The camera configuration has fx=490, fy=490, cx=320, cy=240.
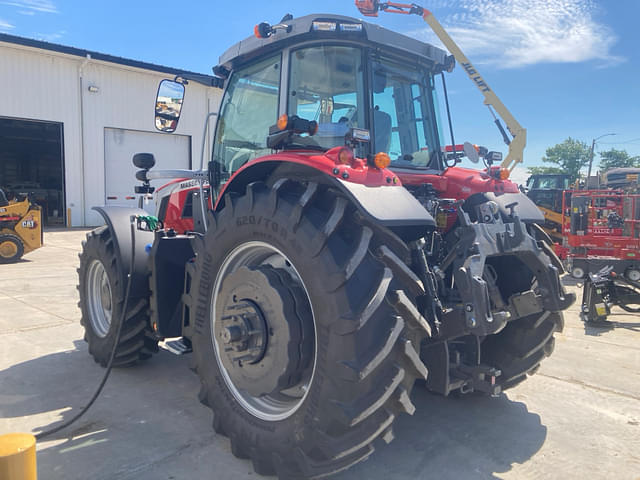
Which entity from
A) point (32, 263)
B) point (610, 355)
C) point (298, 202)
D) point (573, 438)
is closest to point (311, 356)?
point (298, 202)

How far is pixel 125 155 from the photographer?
2125 centimetres

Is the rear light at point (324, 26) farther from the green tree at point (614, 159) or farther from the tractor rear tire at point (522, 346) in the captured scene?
the green tree at point (614, 159)

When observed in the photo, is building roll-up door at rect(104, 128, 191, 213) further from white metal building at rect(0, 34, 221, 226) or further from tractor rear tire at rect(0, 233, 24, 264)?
tractor rear tire at rect(0, 233, 24, 264)

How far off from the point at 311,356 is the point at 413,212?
0.92 m

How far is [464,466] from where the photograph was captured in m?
2.79

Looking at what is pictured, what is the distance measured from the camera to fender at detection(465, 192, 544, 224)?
312 centimetres

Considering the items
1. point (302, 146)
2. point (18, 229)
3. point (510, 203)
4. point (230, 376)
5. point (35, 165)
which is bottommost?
point (230, 376)

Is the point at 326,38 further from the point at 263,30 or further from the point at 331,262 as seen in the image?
the point at 331,262

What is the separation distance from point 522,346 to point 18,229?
461 inches

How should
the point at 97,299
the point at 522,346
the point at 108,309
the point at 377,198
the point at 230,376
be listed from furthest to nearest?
the point at 97,299
the point at 108,309
the point at 522,346
the point at 230,376
the point at 377,198

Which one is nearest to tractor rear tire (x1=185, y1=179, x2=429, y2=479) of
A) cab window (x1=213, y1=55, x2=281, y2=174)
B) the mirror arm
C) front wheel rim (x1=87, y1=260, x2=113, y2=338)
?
cab window (x1=213, y1=55, x2=281, y2=174)

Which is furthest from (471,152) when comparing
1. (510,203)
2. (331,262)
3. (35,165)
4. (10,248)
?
(35,165)

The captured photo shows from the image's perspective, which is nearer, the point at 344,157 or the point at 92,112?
the point at 344,157

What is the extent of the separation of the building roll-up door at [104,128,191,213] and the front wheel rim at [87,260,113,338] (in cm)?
1658
